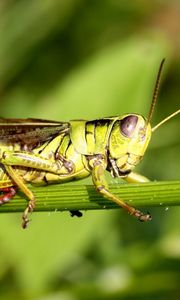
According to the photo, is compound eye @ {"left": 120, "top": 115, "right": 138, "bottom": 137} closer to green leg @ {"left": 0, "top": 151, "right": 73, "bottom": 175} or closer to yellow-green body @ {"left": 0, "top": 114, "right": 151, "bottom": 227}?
yellow-green body @ {"left": 0, "top": 114, "right": 151, "bottom": 227}

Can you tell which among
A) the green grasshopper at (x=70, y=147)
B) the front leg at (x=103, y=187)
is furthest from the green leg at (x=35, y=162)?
the front leg at (x=103, y=187)

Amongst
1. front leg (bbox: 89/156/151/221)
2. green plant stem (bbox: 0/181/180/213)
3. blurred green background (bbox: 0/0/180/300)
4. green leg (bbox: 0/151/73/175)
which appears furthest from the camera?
blurred green background (bbox: 0/0/180/300)

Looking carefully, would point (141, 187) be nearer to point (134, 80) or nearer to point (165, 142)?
point (134, 80)

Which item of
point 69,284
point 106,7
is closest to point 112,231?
point 69,284

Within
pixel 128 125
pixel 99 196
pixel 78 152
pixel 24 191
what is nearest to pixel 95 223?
pixel 78 152

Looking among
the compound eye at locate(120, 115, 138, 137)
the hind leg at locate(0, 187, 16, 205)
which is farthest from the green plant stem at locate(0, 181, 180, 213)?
the compound eye at locate(120, 115, 138, 137)

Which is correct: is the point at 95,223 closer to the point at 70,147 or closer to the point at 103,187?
the point at 70,147

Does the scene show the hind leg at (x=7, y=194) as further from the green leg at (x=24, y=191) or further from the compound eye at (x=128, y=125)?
the compound eye at (x=128, y=125)
